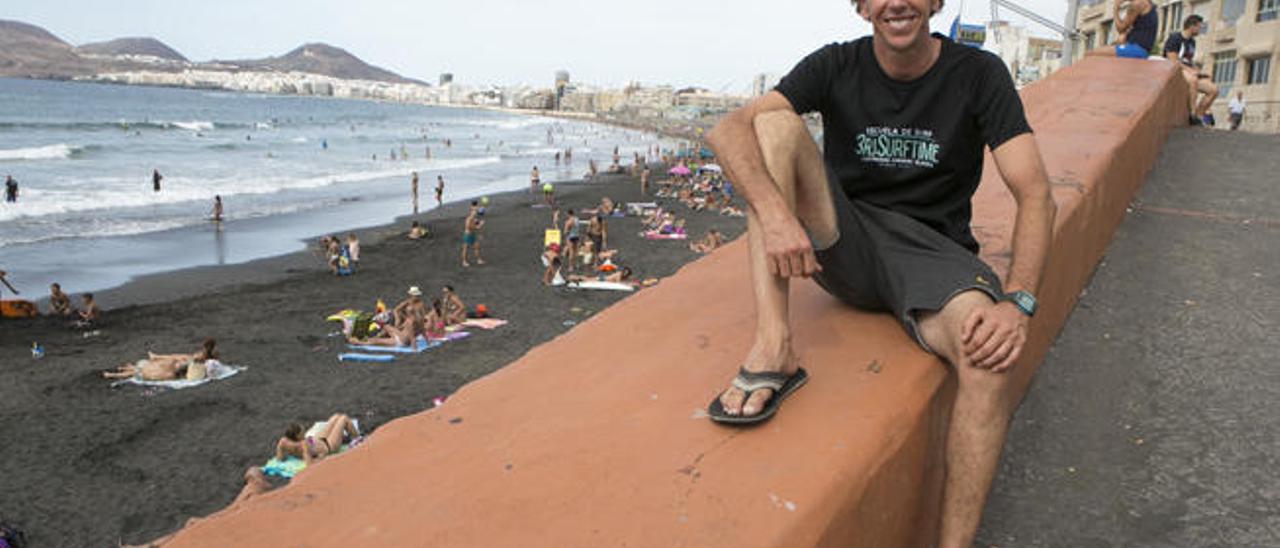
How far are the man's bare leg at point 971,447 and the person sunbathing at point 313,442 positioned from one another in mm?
6244

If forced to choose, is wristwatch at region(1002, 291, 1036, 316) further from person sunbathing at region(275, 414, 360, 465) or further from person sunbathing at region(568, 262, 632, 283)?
person sunbathing at region(568, 262, 632, 283)

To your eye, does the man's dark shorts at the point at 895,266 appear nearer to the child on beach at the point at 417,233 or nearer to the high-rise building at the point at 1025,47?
the child on beach at the point at 417,233

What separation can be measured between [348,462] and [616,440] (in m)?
0.69

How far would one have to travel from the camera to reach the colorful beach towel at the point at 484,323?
1227cm

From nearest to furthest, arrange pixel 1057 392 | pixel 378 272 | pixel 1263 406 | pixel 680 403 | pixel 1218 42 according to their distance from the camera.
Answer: pixel 680 403 < pixel 1263 406 < pixel 1057 392 < pixel 378 272 < pixel 1218 42

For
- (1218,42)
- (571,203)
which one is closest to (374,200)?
(571,203)

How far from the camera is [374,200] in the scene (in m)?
28.9

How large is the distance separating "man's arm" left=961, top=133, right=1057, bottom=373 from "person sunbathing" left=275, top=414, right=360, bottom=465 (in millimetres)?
6338


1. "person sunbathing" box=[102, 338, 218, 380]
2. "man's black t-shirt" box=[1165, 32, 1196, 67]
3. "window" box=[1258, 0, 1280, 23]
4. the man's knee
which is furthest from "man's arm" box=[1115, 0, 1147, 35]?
"window" box=[1258, 0, 1280, 23]

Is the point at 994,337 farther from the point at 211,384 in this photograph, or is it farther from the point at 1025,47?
the point at 1025,47

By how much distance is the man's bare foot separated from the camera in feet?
6.12

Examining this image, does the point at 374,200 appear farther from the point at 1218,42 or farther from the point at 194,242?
the point at 1218,42

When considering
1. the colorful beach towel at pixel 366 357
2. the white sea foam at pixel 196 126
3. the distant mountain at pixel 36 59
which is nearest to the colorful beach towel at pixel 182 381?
the colorful beach towel at pixel 366 357

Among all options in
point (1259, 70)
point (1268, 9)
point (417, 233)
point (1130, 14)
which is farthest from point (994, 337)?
point (1259, 70)
